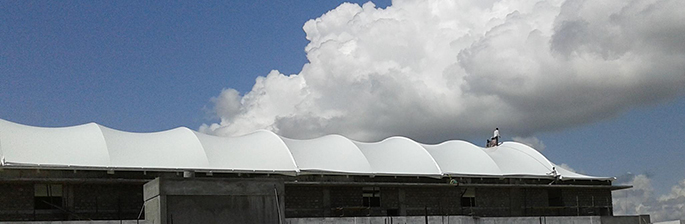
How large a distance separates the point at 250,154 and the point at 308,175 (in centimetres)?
350

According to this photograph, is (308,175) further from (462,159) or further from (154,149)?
(462,159)

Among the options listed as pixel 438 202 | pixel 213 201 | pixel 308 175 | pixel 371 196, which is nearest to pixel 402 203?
pixel 371 196

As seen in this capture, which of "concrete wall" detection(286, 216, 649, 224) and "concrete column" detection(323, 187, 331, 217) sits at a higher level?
"concrete column" detection(323, 187, 331, 217)

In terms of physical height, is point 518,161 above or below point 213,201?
above

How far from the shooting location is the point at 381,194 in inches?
1822

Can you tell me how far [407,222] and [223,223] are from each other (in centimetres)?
2054

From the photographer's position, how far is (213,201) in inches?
845

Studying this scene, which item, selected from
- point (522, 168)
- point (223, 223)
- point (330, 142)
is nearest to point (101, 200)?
point (330, 142)

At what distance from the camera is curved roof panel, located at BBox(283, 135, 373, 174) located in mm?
44500

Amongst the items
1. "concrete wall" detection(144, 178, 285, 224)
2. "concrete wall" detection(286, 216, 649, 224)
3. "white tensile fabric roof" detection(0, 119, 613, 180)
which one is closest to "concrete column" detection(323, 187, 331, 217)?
"white tensile fabric roof" detection(0, 119, 613, 180)

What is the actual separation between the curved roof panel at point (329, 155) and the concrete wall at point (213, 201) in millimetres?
20927

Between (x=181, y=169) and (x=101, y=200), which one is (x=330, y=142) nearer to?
(x=181, y=169)

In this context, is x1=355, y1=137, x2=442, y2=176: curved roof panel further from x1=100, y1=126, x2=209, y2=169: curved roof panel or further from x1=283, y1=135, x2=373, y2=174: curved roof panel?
x1=100, y1=126, x2=209, y2=169: curved roof panel

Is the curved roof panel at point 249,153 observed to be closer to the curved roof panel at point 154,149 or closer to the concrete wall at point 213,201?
the curved roof panel at point 154,149
